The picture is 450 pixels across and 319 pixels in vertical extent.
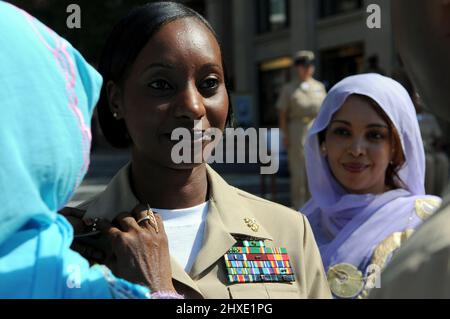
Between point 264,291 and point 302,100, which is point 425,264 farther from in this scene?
point 302,100

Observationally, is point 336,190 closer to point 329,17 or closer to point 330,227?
point 330,227

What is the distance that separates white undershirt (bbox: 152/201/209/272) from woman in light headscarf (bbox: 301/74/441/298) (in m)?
1.07

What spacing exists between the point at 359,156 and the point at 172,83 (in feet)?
4.49

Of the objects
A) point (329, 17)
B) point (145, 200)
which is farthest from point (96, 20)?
point (145, 200)

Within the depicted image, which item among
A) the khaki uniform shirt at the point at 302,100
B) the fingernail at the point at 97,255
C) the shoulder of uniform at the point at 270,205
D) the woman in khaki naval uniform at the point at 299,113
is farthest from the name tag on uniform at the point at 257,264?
the khaki uniform shirt at the point at 302,100

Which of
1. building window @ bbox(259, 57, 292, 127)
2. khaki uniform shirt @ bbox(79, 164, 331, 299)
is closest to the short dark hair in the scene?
khaki uniform shirt @ bbox(79, 164, 331, 299)

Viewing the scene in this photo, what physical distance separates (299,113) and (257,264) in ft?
22.1

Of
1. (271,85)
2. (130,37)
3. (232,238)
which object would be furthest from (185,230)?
(271,85)

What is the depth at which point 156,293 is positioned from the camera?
1472 millimetres

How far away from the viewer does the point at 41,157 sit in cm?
112

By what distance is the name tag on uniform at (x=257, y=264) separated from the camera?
1782mm

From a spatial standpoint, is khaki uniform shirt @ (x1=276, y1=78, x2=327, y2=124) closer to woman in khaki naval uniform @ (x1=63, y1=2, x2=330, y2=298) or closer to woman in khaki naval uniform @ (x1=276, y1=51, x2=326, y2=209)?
woman in khaki naval uniform @ (x1=276, y1=51, x2=326, y2=209)

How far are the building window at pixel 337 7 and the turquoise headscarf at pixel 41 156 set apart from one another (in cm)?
1620

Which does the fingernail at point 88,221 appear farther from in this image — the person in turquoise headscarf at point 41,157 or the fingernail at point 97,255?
the person in turquoise headscarf at point 41,157
